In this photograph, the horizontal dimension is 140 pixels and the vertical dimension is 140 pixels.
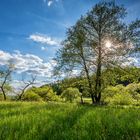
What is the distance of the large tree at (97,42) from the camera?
26422 millimetres

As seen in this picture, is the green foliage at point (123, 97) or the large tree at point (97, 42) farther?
the green foliage at point (123, 97)

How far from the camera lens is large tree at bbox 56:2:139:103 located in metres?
26.4


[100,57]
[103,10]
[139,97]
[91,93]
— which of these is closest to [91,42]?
[100,57]

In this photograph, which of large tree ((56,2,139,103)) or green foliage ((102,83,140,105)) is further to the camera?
green foliage ((102,83,140,105))

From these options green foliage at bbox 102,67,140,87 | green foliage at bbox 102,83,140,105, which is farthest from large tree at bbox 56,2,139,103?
green foliage at bbox 102,83,140,105

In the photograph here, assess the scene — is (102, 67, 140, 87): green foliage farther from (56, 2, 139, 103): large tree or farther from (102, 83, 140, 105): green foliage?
(102, 83, 140, 105): green foliage

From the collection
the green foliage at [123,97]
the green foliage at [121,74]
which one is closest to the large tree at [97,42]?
the green foliage at [121,74]

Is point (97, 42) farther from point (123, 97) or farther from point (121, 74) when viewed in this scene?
point (123, 97)

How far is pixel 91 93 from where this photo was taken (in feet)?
95.4

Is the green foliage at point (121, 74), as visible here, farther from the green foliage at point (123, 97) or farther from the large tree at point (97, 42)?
→ the green foliage at point (123, 97)

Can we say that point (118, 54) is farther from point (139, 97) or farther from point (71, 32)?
point (139, 97)

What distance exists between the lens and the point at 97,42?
27.8 metres

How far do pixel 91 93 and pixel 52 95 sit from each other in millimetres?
77249

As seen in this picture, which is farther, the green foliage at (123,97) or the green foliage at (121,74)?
the green foliage at (123,97)
